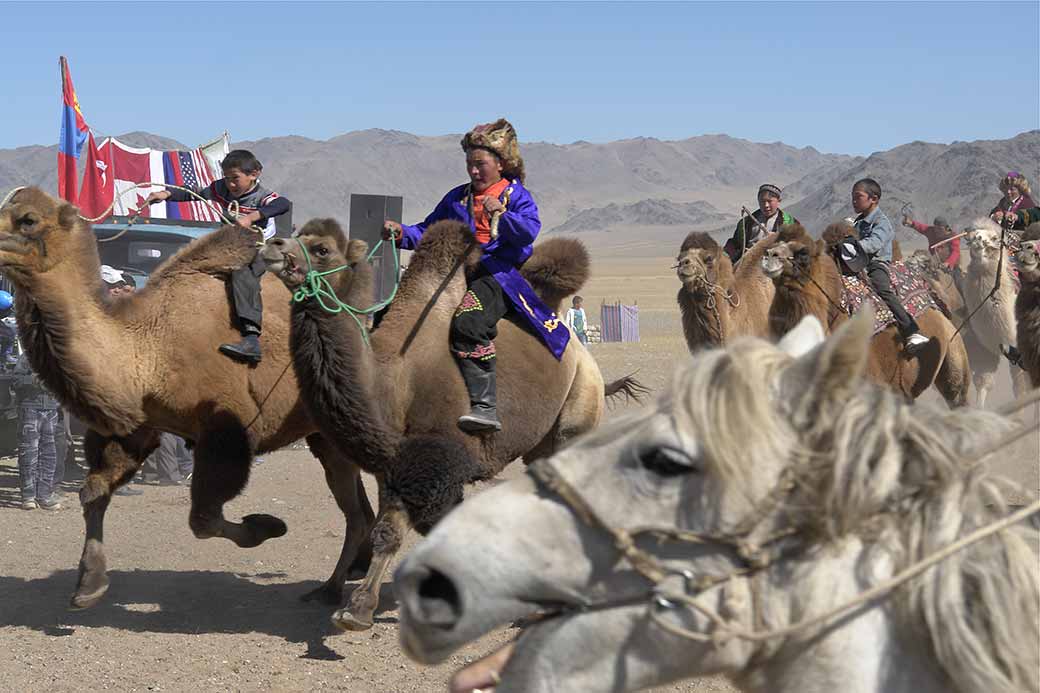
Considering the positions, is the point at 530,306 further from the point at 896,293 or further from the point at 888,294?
the point at 896,293

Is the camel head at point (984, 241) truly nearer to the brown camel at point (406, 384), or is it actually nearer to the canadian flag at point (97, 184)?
the brown camel at point (406, 384)

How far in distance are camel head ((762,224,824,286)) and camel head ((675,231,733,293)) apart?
556 millimetres

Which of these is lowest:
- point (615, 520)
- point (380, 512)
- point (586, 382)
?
point (380, 512)

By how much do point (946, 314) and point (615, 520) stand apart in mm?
9576

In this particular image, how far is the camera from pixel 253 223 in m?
7.68

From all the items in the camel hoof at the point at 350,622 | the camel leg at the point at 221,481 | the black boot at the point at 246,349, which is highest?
the black boot at the point at 246,349

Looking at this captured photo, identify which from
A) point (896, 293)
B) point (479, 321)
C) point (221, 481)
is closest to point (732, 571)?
point (479, 321)

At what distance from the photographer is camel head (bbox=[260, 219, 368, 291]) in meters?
6.20

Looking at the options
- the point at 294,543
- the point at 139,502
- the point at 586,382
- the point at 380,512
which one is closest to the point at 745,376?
the point at 380,512

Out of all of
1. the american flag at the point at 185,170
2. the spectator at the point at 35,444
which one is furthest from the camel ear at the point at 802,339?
the american flag at the point at 185,170

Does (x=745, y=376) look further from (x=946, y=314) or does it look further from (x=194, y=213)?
(x=194, y=213)

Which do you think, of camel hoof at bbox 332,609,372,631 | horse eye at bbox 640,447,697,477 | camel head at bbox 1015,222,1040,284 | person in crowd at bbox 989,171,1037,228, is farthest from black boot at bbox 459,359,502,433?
person in crowd at bbox 989,171,1037,228

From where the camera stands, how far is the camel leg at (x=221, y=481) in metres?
6.74

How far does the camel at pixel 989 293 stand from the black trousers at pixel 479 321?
7385 mm
